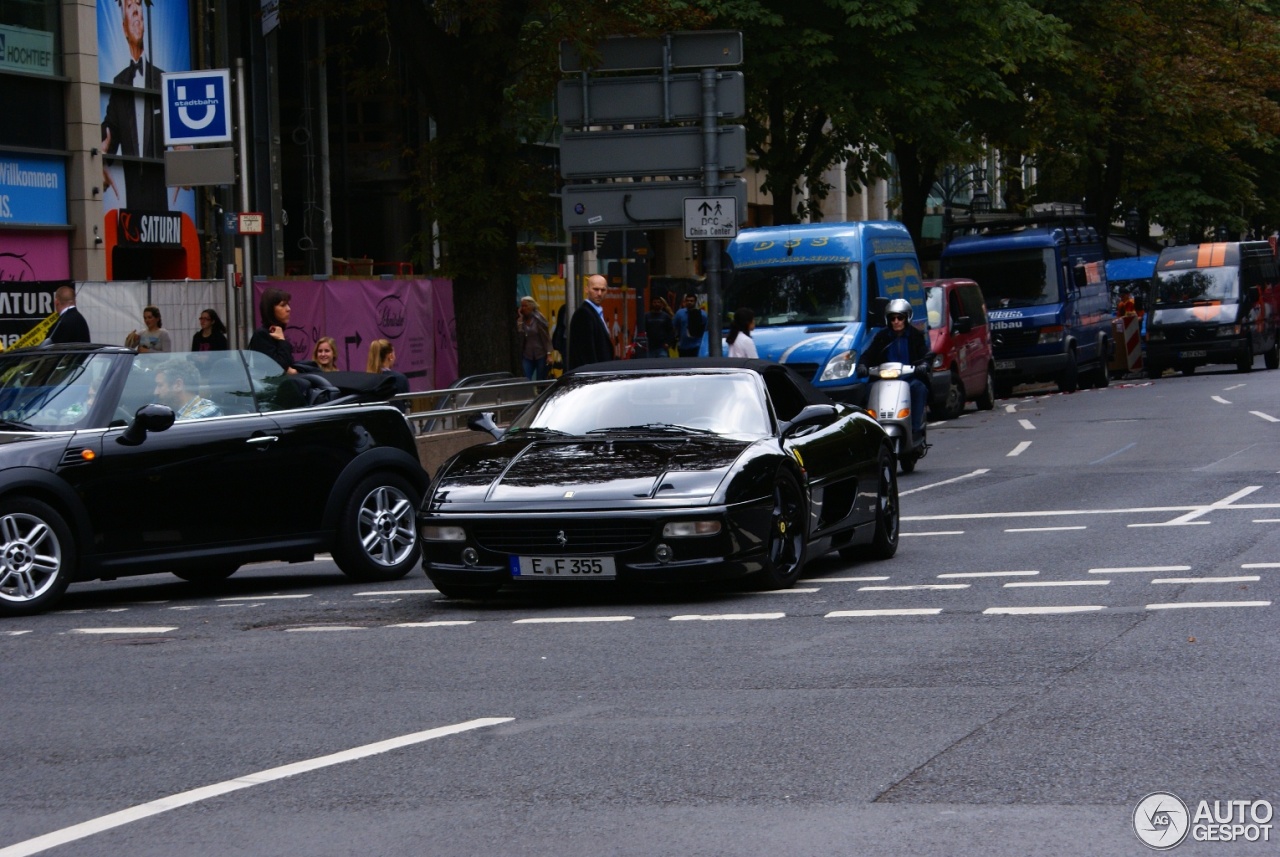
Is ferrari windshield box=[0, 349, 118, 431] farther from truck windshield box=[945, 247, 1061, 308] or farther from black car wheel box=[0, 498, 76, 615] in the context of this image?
truck windshield box=[945, 247, 1061, 308]

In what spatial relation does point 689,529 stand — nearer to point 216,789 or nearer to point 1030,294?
point 216,789

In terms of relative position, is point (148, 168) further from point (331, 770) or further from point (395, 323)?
point (331, 770)

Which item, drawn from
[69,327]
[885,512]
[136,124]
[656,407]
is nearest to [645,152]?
[69,327]

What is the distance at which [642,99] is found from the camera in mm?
22297

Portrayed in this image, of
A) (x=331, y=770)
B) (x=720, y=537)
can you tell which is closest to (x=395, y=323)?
(x=720, y=537)

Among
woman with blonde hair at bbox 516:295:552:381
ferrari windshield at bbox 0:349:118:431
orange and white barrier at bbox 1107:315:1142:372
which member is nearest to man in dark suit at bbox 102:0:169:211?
woman with blonde hair at bbox 516:295:552:381

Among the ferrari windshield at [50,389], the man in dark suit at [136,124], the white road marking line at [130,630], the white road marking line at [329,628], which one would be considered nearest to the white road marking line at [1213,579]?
the white road marking line at [329,628]

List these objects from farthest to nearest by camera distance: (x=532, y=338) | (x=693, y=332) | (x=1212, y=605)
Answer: (x=693, y=332), (x=532, y=338), (x=1212, y=605)

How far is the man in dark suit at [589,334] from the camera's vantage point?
63.8 ft

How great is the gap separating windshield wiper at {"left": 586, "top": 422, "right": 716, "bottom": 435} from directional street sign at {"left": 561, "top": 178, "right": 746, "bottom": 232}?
10489 millimetres

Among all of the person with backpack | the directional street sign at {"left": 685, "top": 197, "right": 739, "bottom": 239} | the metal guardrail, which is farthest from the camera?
the person with backpack

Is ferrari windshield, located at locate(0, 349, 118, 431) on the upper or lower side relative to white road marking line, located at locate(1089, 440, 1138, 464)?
upper

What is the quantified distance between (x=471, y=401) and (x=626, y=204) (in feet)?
12.0

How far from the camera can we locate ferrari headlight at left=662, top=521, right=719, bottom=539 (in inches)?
413
